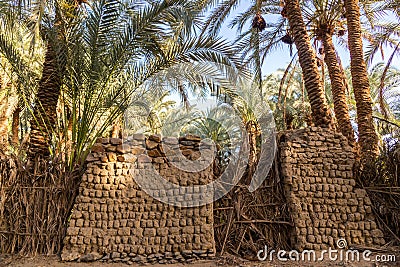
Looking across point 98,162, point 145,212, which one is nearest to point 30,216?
point 98,162

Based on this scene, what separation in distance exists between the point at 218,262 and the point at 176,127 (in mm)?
10539

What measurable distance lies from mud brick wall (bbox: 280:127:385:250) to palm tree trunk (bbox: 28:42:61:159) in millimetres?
4807

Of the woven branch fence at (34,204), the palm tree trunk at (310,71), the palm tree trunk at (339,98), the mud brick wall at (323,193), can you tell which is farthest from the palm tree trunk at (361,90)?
the woven branch fence at (34,204)

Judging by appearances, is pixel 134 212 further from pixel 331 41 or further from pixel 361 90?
pixel 331 41

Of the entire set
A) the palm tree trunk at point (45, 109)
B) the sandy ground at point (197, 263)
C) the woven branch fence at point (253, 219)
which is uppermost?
the palm tree trunk at point (45, 109)

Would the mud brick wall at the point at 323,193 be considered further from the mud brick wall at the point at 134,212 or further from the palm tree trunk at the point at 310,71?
the mud brick wall at the point at 134,212

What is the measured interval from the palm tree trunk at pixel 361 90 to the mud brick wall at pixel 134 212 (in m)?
3.64

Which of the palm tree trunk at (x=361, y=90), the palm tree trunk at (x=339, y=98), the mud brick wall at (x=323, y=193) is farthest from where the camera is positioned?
the palm tree trunk at (x=339, y=98)

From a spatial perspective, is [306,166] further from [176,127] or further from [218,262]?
[176,127]

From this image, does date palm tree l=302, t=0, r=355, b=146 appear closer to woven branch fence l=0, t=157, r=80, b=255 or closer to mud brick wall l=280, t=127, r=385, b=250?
mud brick wall l=280, t=127, r=385, b=250

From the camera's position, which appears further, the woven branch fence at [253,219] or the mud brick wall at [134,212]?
the woven branch fence at [253,219]

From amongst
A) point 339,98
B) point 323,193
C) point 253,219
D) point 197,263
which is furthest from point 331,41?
point 197,263

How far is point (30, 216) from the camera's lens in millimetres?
6230

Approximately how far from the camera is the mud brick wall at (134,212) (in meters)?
5.88
